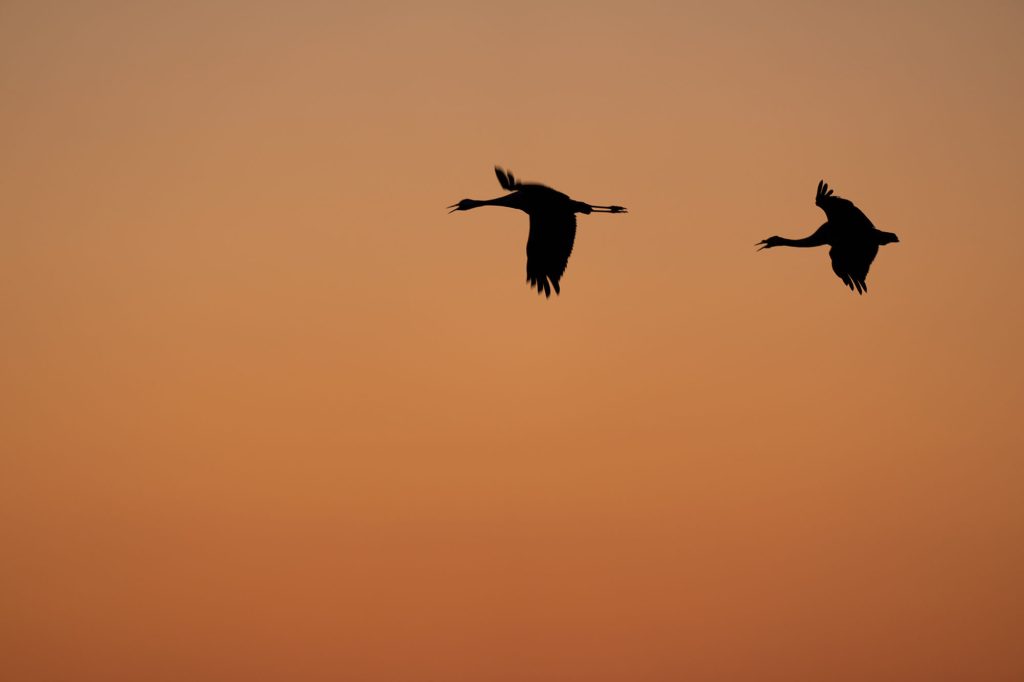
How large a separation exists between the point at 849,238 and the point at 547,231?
19.8ft

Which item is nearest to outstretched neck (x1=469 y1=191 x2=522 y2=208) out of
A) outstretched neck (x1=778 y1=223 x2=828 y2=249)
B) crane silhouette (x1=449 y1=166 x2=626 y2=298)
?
crane silhouette (x1=449 y1=166 x2=626 y2=298)

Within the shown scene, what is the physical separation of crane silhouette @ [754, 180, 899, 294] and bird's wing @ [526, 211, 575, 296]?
201 inches

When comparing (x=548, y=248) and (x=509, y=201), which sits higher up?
(x=509, y=201)

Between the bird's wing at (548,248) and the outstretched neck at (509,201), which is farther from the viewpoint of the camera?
the outstretched neck at (509,201)

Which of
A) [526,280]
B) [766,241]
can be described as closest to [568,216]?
[526,280]

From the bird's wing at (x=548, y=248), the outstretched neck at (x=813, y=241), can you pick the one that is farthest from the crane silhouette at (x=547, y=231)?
the outstretched neck at (x=813, y=241)

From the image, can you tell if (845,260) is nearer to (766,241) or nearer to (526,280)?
(766,241)

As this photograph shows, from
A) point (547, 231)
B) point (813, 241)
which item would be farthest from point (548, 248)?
point (813, 241)

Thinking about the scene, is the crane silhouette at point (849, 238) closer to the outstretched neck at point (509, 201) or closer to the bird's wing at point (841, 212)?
the bird's wing at point (841, 212)

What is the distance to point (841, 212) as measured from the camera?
4738 centimetres

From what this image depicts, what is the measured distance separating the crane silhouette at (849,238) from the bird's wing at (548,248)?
5.10 metres

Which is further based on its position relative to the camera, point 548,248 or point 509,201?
point 509,201

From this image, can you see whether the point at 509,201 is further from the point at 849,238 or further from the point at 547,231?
the point at 849,238

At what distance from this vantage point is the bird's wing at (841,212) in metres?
47.3
